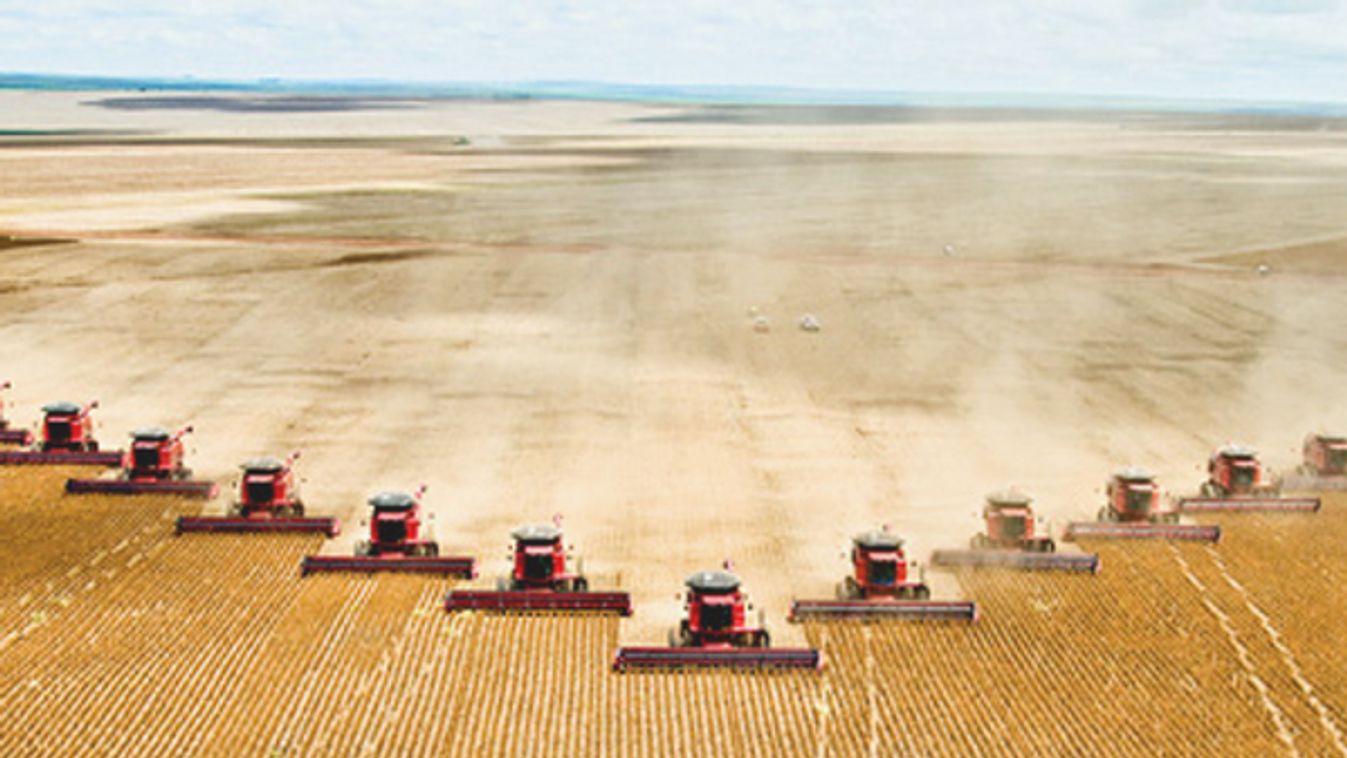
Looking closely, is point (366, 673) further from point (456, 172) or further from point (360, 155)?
point (360, 155)

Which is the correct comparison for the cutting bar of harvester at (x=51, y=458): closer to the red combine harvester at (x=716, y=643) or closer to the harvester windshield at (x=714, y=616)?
the red combine harvester at (x=716, y=643)

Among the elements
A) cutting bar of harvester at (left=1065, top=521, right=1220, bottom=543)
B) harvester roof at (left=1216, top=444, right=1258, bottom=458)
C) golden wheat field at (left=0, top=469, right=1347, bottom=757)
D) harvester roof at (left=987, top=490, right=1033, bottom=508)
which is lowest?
golden wheat field at (left=0, top=469, right=1347, bottom=757)

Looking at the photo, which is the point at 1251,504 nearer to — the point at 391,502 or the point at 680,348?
the point at 391,502

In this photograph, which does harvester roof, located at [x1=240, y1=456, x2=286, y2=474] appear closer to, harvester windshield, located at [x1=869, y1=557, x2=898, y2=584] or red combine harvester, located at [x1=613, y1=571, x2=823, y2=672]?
red combine harvester, located at [x1=613, y1=571, x2=823, y2=672]

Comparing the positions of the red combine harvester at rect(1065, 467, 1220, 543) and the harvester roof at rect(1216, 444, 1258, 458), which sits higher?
the harvester roof at rect(1216, 444, 1258, 458)

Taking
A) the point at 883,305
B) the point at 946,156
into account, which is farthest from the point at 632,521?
the point at 946,156

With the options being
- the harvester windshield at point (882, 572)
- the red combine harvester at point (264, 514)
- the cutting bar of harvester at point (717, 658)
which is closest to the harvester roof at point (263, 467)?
the red combine harvester at point (264, 514)

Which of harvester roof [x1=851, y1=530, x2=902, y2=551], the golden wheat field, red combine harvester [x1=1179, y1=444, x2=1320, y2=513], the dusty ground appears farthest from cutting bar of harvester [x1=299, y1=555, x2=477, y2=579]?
red combine harvester [x1=1179, y1=444, x2=1320, y2=513]
